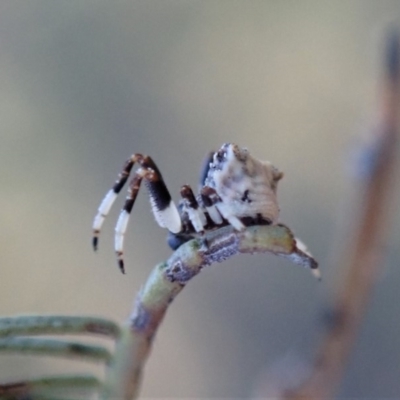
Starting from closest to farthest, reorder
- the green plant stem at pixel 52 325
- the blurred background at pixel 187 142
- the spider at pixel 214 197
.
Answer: the green plant stem at pixel 52 325, the spider at pixel 214 197, the blurred background at pixel 187 142

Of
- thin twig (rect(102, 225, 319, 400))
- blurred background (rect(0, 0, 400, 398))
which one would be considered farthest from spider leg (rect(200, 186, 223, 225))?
blurred background (rect(0, 0, 400, 398))

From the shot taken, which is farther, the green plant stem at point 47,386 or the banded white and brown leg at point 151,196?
the banded white and brown leg at point 151,196

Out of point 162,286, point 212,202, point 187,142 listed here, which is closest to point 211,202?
point 212,202

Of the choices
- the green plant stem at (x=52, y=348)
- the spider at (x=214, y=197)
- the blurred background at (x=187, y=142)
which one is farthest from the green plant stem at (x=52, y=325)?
the blurred background at (x=187, y=142)

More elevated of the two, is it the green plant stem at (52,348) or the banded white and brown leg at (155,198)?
the banded white and brown leg at (155,198)

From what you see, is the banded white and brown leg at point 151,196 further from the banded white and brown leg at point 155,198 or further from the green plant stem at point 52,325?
the green plant stem at point 52,325

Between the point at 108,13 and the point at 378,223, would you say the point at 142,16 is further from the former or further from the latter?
the point at 378,223

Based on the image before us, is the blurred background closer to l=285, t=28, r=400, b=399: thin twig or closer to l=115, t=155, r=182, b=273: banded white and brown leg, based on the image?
l=115, t=155, r=182, b=273: banded white and brown leg

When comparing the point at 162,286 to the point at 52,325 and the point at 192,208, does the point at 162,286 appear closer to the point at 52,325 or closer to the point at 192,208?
the point at 52,325
